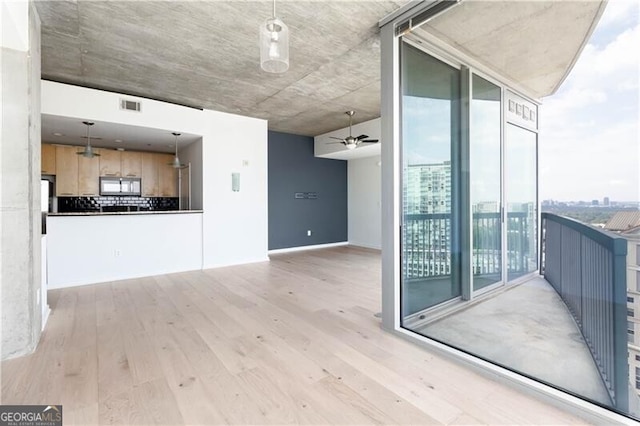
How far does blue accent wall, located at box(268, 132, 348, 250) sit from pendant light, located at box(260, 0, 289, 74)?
5405 mm

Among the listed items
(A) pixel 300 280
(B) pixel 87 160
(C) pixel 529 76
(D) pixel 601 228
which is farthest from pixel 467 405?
(B) pixel 87 160

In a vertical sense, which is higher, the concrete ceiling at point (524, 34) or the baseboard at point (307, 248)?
the concrete ceiling at point (524, 34)

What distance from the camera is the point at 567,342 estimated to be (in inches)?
87.1

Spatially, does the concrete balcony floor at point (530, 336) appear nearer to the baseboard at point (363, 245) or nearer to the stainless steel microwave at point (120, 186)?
the baseboard at point (363, 245)

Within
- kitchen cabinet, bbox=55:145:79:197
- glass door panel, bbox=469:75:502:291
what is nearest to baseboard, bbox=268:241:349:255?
kitchen cabinet, bbox=55:145:79:197

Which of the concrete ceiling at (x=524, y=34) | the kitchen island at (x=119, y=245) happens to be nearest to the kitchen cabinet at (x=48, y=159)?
the kitchen island at (x=119, y=245)

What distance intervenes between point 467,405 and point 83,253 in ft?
17.4

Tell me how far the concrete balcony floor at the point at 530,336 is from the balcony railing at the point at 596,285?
86 mm

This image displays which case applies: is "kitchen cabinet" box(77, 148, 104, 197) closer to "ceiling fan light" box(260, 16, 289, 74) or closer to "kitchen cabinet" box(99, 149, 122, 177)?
"kitchen cabinet" box(99, 149, 122, 177)

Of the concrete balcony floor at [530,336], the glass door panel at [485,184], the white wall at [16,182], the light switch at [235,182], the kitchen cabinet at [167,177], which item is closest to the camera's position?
Result: the concrete balcony floor at [530,336]

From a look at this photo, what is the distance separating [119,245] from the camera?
486 cm

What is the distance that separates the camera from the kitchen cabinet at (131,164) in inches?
269

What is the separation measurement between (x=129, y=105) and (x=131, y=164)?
2.60m

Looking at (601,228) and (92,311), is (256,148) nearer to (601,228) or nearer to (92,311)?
(92,311)
